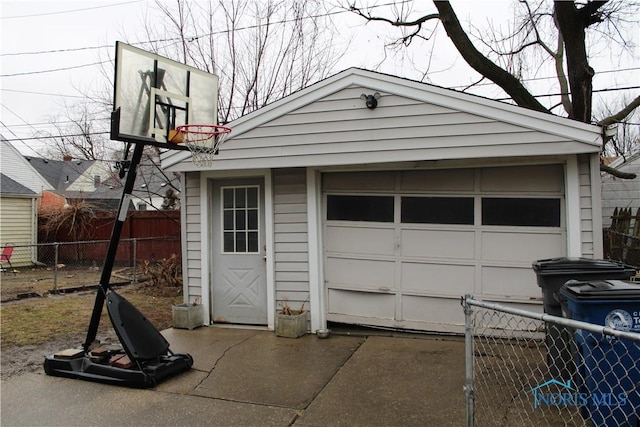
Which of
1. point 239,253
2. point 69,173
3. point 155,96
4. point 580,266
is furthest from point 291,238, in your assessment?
point 69,173

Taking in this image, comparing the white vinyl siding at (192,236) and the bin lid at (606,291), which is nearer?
the bin lid at (606,291)

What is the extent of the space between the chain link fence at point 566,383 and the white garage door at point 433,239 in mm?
957

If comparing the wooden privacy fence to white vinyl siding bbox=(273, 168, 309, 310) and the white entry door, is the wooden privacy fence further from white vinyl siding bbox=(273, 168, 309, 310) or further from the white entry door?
the white entry door

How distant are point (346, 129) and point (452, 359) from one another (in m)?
2.87

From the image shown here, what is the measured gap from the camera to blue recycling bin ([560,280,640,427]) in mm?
2787

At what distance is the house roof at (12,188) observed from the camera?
613 inches

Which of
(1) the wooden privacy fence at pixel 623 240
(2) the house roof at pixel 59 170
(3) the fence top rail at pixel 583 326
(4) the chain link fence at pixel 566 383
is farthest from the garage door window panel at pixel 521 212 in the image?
(2) the house roof at pixel 59 170

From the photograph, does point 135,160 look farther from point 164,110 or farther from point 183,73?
point 183,73

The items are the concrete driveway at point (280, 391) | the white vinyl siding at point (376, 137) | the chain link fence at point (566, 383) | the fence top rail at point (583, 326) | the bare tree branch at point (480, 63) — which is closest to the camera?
the fence top rail at point (583, 326)

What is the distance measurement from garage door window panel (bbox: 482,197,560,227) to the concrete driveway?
5.12 ft

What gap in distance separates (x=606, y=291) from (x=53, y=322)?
7.45 m

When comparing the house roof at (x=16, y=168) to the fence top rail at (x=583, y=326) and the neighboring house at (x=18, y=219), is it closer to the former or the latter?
the neighboring house at (x=18, y=219)

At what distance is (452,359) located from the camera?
15.2 feet

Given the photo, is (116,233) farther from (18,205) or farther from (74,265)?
(18,205)
